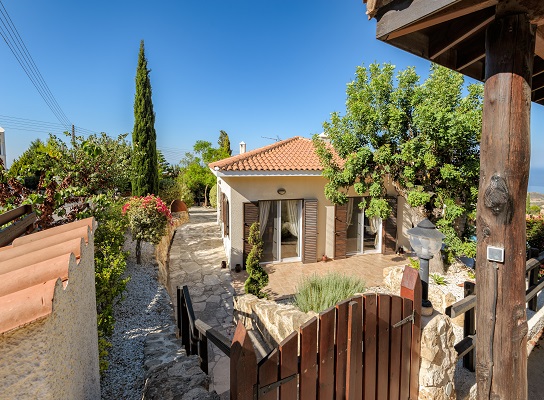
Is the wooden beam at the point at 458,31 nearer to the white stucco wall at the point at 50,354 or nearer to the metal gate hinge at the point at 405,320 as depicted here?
the metal gate hinge at the point at 405,320

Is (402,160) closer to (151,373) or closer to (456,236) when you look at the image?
(456,236)

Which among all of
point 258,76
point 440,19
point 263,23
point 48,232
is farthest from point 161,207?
point 258,76

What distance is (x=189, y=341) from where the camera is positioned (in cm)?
413

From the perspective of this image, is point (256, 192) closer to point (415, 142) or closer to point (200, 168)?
point (415, 142)

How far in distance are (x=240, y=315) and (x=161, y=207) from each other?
16.1 feet

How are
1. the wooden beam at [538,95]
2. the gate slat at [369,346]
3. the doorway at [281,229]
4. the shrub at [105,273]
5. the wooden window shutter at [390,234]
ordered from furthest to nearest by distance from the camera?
1. the wooden window shutter at [390,234]
2. the doorway at [281,229]
3. the wooden beam at [538,95]
4. the shrub at [105,273]
5. the gate slat at [369,346]

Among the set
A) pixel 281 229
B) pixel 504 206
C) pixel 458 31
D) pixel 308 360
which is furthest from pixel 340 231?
pixel 308 360

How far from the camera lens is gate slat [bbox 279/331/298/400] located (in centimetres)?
195

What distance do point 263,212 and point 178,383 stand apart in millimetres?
8678

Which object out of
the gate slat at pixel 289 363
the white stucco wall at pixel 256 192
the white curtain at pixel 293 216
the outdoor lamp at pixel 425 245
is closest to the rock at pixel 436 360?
the outdoor lamp at pixel 425 245

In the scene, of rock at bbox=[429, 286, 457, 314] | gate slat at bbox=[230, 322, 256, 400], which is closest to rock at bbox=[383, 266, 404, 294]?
rock at bbox=[429, 286, 457, 314]

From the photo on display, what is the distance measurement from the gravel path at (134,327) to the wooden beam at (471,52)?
5481 millimetres

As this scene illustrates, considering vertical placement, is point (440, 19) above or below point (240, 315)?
above

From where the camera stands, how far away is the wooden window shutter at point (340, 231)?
11719mm
